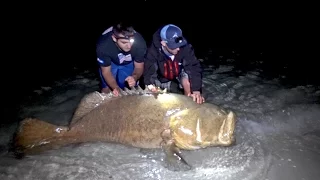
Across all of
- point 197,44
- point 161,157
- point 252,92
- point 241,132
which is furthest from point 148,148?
point 197,44

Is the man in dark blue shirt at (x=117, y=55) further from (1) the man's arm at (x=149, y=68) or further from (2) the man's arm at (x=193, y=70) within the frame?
(2) the man's arm at (x=193, y=70)

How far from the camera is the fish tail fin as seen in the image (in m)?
3.73

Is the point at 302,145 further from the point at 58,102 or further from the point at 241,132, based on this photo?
the point at 58,102

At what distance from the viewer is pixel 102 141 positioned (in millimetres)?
4070

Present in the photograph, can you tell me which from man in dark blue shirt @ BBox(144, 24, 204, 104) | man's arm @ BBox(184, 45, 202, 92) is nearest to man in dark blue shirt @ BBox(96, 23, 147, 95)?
man in dark blue shirt @ BBox(144, 24, 204, 104)

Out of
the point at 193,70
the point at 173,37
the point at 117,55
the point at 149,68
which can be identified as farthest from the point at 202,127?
the point at 117,55

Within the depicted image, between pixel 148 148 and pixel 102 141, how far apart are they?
66cm

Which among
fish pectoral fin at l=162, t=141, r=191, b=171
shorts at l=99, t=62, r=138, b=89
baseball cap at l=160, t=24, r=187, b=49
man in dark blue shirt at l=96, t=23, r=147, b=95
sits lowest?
fish pectoral fin at l=162, t=141, r=191, b=171

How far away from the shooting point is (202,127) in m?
3.43

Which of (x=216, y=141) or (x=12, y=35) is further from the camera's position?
(x=12, y=35)

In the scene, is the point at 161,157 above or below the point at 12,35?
below

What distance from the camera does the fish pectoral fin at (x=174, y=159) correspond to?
3.52 m

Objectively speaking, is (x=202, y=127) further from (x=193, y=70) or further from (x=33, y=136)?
(x=33, y=136)

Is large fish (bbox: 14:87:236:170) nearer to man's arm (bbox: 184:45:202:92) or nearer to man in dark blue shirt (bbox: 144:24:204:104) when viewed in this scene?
man in dark blue shirt (bbox: 144:24:204:104)
